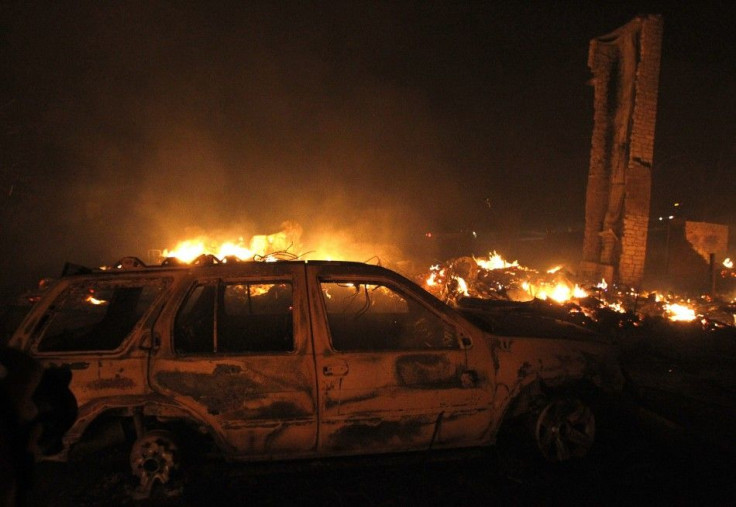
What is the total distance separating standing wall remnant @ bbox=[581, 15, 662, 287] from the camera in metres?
11.5

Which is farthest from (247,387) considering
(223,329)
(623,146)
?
(623,146)

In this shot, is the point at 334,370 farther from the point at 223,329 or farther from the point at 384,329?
the point at 223,329

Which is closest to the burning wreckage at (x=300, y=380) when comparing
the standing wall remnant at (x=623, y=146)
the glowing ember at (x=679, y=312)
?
the glowing ember at (x=679, y=312)

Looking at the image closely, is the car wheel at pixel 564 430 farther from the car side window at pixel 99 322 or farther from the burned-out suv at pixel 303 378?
the car side window at pixel 99 322

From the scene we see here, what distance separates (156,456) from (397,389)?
1823mm

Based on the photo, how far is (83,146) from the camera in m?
20.9

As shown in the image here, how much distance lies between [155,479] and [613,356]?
3.79 metres

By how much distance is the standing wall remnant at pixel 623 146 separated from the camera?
11469 mm

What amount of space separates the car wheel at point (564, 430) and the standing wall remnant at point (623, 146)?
9.96 metres

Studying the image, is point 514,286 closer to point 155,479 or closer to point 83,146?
point 155,479

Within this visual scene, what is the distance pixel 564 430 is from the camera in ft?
11.5

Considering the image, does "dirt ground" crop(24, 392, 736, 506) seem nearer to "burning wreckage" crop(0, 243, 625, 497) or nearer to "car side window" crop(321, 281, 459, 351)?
"burning wreckage" crop(0, 243, 625, 497)

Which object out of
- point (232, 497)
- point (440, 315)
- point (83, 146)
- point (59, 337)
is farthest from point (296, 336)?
point (83, 146)

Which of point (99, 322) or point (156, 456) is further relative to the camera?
point (99, 322)
